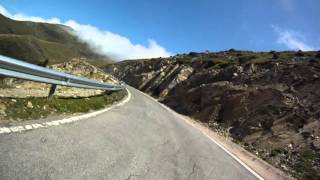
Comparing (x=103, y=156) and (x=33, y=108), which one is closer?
(x=103, y=156)

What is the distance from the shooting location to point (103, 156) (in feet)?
25.2

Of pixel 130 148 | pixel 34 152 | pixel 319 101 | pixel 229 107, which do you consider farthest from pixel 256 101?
pixel 34 152

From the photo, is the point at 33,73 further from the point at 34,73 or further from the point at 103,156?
the point at 103,156

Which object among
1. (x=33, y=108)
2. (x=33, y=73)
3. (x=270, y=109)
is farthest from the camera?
(x=270, y=109)

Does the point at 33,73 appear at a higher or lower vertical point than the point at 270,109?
lower

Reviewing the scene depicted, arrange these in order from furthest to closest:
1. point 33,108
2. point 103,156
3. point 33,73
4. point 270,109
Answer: point 270,109, point 33,73, point 33,108, point 103,156

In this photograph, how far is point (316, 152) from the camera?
1781 cm

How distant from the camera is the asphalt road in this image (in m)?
6.12

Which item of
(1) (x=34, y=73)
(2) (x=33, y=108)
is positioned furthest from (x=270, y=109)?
(2) (x=33, y=108)

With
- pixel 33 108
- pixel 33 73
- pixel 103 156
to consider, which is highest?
pixel 33 73

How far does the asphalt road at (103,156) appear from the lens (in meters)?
6.12

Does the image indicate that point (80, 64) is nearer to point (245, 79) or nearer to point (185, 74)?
point (245, 79)

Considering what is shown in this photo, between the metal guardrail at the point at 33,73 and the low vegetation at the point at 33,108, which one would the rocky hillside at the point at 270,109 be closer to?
the low vegetation at the point at 33,108

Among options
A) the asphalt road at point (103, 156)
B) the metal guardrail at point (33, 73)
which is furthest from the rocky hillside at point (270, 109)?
the metal guardrail at point (33, 73)
